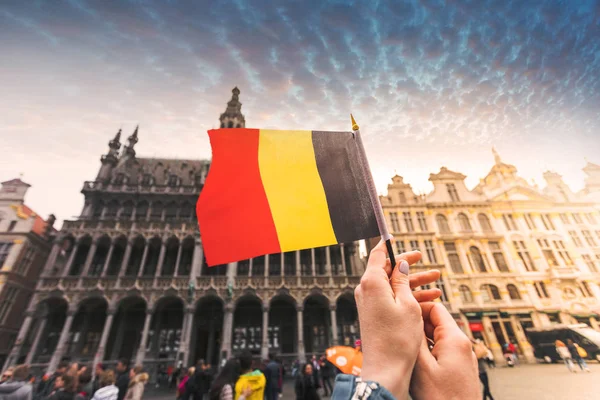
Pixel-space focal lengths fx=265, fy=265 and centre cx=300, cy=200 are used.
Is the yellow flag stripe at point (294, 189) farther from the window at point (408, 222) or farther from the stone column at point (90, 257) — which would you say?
the window at point (408, 222)

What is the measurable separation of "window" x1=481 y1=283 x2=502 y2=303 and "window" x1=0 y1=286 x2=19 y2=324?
37.8 metres

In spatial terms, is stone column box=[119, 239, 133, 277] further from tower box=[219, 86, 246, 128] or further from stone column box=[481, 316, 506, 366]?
stone column box=[481, 316, 506, 366]

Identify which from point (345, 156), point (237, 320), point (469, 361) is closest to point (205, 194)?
point (345, 156)

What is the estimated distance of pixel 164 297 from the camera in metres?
20.6

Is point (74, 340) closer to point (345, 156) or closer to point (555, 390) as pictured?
point (345, 156)

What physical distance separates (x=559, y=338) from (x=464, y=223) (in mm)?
10467

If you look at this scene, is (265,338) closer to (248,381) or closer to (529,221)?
(248,381)

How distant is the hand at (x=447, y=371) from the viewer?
110cm

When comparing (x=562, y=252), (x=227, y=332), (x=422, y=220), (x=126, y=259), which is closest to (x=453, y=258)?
(x=422, y=220)

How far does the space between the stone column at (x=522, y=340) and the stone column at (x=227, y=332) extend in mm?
22725

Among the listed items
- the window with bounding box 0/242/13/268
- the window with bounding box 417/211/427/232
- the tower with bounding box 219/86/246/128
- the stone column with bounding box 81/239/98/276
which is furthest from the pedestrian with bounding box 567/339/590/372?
the window with bounding box 0/242/13/268

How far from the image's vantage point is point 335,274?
23.8m

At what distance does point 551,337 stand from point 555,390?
14562 mm

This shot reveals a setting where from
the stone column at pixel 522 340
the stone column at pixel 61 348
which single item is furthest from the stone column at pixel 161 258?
the stone column at pixel 522 340
